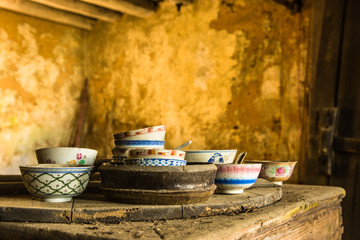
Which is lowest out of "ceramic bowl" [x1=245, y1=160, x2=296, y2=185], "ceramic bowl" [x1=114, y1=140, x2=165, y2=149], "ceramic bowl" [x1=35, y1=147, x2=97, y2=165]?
"ceramic bowl" [x1=245, y1=160, x2=296, y2=185]

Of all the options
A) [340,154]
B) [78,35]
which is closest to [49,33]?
[78,35]

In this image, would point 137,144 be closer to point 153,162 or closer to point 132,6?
point 153,162

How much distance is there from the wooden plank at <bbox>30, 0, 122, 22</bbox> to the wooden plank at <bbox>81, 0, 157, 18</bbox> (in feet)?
0.89

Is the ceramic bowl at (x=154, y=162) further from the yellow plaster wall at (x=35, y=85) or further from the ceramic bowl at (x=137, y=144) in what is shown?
the yellow plaster wall at (x=35, y=85)

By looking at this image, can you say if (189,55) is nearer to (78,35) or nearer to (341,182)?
(78,35)

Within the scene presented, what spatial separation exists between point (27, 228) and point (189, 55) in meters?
3.41

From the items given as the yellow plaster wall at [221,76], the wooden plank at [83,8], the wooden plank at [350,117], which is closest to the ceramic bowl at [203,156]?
the wooden plank at [350,117]

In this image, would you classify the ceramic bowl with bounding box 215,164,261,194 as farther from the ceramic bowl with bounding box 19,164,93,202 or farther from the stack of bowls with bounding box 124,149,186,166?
the ceramic bowl with bounding box 19,164,93,202

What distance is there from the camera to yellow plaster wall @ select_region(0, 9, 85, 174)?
437 centimetres

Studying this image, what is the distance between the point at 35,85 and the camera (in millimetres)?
4645

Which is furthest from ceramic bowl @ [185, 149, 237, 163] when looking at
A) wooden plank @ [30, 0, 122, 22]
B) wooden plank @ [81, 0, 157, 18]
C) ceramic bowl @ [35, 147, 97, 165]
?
wooden plank @ [30, 0, 122, 22]

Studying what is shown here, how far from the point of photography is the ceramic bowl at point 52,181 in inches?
36.1

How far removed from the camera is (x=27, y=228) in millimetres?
777

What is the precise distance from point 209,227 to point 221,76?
10.1 ft
